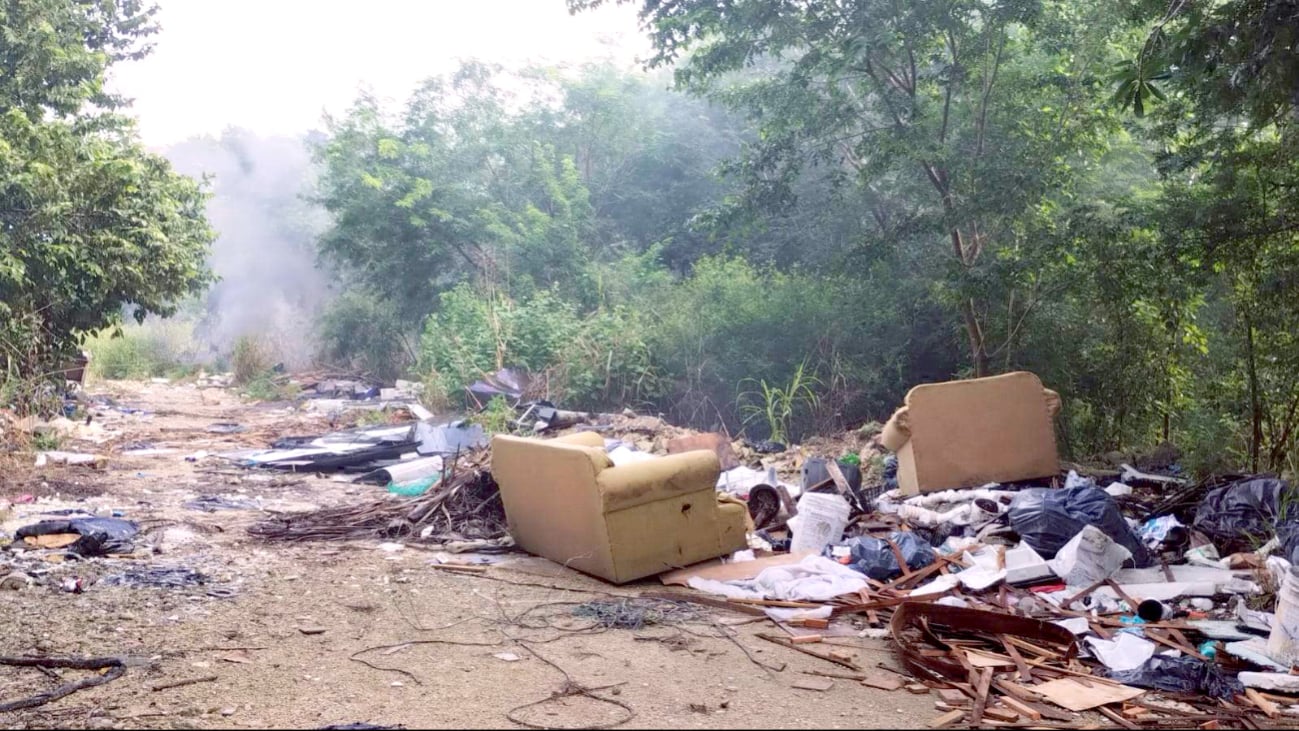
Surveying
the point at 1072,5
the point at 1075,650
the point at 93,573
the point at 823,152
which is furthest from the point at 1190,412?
the point at 93,573

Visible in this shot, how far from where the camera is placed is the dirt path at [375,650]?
3.40m

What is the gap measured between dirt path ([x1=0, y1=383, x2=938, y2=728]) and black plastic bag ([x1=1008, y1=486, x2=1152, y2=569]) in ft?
6.43

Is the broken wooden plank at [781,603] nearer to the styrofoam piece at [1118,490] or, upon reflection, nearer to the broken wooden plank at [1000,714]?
the broken wooden plank at [1000,714]

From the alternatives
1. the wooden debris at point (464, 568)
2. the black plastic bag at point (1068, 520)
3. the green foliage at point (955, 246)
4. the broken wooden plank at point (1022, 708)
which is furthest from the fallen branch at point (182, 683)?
the green foliage at point (955, 246)

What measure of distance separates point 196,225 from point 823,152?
29.0 feet

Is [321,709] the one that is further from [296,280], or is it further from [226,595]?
[296,280]

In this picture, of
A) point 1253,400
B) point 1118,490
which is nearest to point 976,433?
point 1118,490

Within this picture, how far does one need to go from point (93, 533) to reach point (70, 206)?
5969mm

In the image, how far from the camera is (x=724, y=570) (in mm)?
5727

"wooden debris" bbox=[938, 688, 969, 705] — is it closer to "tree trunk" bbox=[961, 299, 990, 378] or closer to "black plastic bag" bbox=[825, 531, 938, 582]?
"black plastic bag" bbox=[825, 531, 938, 582]

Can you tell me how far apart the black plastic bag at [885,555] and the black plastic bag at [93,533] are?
445cm

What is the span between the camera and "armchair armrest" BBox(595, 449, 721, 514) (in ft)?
17.9

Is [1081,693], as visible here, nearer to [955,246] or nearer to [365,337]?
[955,246]

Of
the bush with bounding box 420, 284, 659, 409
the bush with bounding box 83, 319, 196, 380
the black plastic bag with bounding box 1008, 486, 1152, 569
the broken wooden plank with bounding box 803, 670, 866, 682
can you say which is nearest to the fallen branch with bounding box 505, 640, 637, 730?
the broken wooden plank with bounding box 803, 670, 866, 682
